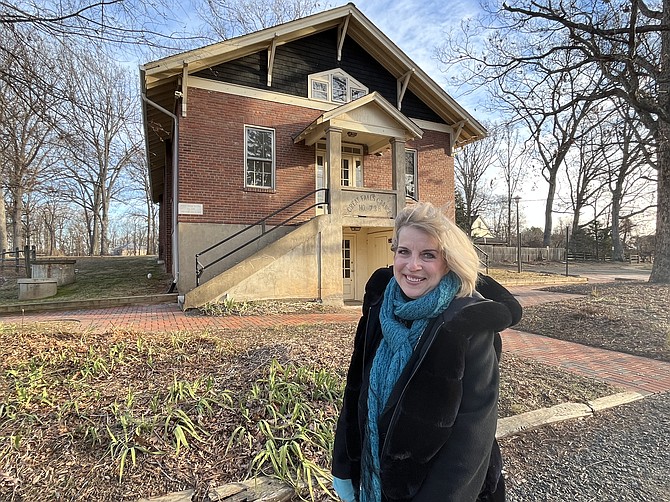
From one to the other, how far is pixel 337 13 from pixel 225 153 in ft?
18.0

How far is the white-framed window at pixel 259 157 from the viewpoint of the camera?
11.3m

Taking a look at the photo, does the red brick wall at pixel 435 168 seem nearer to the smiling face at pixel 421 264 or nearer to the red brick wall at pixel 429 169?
the red brick wall at pixel 429 169

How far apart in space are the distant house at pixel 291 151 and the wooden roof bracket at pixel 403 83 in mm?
38

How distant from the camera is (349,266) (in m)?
12.8

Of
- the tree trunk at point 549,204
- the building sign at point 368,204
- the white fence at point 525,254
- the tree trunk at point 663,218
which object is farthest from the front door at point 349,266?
the tree trunk at point 549,204

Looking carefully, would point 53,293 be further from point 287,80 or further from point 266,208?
point 287,80

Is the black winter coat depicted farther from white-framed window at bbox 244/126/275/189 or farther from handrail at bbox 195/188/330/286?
white-framed window at bbox 244/126/275/189

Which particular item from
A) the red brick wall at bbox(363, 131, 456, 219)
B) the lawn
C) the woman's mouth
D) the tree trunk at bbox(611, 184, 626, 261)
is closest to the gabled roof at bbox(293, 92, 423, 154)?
the red brick wall at bbox(363, 131, 456, 219)

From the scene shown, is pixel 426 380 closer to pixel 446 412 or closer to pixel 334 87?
pixel 446 412

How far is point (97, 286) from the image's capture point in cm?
1284

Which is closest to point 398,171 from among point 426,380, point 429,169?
point 429,169

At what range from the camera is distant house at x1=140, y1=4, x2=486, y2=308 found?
10.0m

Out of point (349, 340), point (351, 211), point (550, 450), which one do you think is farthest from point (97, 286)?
point (550, 450)

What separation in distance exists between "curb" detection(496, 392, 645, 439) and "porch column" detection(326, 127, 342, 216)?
7.42 m
